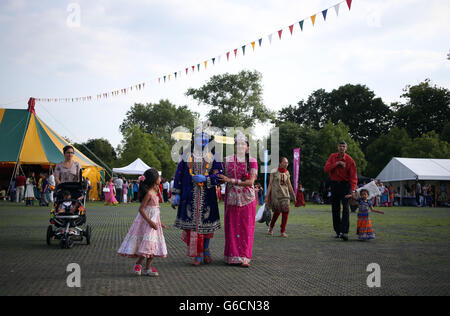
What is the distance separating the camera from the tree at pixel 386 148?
57344mm

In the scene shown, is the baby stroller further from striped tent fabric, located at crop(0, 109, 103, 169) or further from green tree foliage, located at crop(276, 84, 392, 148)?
green tree foliage, located at crop(276, 84, 392, 148)

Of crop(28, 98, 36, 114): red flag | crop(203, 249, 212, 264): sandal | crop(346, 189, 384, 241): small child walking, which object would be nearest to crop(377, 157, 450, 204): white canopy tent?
crop(346, 189, 384, 241): small child walking

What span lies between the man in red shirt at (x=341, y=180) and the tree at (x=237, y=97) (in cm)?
4731

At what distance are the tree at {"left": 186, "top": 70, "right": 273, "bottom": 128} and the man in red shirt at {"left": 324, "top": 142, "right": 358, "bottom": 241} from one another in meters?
47.3

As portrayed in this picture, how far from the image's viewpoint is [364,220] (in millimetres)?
10883

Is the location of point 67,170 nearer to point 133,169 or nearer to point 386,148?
point 133,169

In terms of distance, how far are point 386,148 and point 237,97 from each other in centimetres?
2016

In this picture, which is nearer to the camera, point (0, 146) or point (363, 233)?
point (363, 233)

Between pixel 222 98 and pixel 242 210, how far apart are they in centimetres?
5371

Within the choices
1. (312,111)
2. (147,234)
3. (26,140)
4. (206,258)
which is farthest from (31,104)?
(312,111)

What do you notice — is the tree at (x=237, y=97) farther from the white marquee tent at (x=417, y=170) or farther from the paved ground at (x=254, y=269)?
the paved ground at (x=254, y=269)
